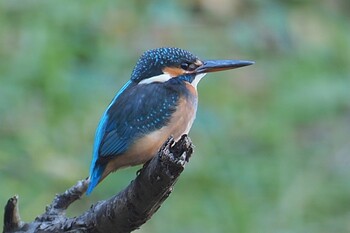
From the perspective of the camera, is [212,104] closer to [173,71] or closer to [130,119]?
[173,71]

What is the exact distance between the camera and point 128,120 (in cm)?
284

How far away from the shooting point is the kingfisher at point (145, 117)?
9.18 ft

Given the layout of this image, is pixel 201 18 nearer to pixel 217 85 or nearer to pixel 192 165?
pixel 217 85

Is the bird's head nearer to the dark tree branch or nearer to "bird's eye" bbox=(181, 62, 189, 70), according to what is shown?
"bird's eye" bbox=(181, 62, 189, 70)

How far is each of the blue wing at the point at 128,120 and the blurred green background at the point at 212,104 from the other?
1367mm

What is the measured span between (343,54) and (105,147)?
2978 mm

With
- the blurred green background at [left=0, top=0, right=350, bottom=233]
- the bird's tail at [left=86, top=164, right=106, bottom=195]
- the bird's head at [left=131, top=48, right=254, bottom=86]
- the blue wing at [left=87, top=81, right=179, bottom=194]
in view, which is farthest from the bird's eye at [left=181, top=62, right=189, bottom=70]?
the blurred green background at [left=0, top=0, right=350, bottom=233]

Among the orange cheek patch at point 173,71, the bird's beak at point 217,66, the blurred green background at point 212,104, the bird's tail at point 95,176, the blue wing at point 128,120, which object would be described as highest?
the blurred green background at point 212,104

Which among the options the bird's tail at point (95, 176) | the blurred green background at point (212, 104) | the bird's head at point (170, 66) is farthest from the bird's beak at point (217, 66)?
the blurred green background at point (212, 104)

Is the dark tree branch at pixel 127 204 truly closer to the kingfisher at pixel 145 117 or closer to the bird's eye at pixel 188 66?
the kingfisher at pixel 145 117

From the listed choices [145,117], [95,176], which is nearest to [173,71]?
[145,117]

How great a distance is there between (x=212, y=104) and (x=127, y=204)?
242 cm

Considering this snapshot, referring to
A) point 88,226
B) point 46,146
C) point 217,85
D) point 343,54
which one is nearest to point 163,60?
point 88,226

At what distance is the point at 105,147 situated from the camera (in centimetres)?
279
